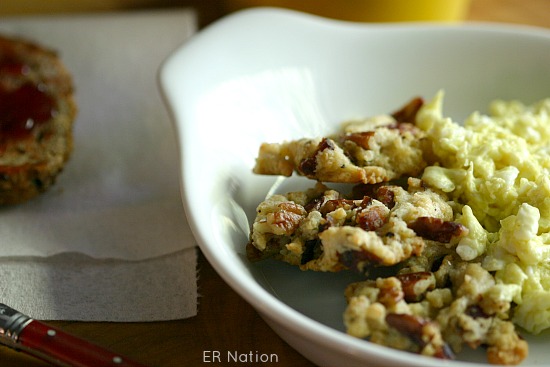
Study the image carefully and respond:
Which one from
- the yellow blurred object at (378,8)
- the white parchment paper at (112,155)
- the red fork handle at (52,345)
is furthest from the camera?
the yellow blurred object at (378,8)

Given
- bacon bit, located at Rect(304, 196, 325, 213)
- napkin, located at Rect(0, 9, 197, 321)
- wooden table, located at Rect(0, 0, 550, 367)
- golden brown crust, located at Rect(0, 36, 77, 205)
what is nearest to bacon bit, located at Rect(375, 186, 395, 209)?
bacon bit, located at Rect(304, 196, 325, 213)

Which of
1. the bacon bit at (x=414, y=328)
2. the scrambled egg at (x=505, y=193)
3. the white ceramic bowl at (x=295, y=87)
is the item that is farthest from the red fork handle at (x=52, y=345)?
the scrambled egg at (x=505, y=193)

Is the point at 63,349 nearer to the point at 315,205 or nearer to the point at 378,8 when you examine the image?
the point at 315,205

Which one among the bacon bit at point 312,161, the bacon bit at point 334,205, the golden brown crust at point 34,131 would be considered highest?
the bacon bit at point 312,161

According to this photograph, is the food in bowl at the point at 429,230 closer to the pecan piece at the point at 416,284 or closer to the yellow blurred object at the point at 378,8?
the pecan piece at the point at 416,284

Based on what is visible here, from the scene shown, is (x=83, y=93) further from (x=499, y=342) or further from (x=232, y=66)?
(x=499, y=342)

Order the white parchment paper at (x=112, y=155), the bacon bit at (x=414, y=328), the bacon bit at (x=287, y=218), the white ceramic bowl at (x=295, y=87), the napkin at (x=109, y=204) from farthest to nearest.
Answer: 1. the white parchment paper at (x=112, y=155)
2. the napkin at (x=109, y=204)
3. the white ceramic bowl at (x=295, y=87)
4. the bacon bit at (x=287, y=218)
5. the bacon bit at (x=414, y=328)

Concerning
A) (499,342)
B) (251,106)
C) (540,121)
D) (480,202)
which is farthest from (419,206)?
(251,106)
